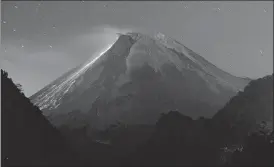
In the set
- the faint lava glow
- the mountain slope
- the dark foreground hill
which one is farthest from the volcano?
the mountain slope

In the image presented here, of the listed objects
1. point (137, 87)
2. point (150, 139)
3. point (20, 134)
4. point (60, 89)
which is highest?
point (137, 87)

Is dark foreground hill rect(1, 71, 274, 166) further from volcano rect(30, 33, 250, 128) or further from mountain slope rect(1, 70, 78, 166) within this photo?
volcano rect(30, 33, 250, 128)

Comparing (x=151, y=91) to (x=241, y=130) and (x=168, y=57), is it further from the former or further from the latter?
(x=241, y=130)

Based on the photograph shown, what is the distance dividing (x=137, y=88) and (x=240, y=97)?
40.2 meters

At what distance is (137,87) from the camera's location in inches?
4277

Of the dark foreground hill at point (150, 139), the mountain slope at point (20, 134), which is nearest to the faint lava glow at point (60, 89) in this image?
the dark foreground hill at point (150, 139)

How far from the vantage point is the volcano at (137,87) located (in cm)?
9319

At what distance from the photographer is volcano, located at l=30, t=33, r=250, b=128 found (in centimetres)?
9319

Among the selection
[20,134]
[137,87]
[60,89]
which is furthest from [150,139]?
[60,89]

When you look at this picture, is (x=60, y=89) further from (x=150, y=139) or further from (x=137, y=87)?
(x=150, y=139)

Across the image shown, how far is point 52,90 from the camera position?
112 metres

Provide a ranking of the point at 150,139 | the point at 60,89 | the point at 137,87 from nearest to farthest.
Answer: the point at 150,139, the point at 137,87, the point at 60,89

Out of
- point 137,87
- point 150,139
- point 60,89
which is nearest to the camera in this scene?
point 150,139

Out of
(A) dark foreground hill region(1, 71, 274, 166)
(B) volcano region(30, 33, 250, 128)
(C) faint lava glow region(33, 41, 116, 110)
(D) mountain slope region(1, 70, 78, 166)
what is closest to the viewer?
(D) mountain slope region(1, 70, 78, 166)
